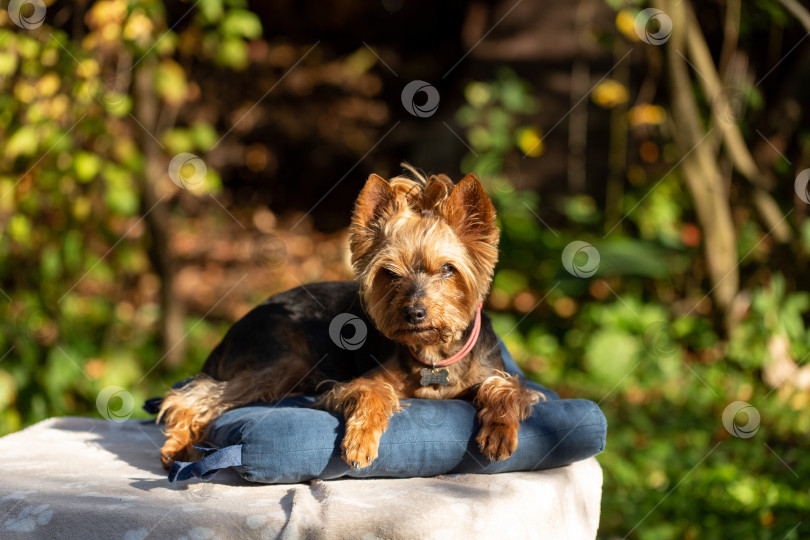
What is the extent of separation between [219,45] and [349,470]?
4058 mm

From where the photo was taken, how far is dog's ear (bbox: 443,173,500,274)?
323 cm

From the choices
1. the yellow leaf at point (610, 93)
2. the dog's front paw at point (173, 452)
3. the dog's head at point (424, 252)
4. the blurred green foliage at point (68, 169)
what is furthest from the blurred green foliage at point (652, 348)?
the blurred green foliage at point (68, 169)

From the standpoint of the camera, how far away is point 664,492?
4.96 metres

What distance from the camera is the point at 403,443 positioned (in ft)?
9.43

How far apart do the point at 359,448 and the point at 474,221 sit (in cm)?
114

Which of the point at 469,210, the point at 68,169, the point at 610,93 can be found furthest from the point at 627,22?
the point at 68,169

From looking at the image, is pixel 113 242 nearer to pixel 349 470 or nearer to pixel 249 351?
pixel 249 351

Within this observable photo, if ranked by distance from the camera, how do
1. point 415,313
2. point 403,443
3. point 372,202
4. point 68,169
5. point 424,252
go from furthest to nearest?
1. point 68,169
2. point 372,202
3. point 424,252
4. point 415,313
5. point 403,443

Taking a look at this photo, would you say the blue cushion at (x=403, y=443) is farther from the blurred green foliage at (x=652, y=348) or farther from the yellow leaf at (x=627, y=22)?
the yellow leaf at (x=627, y=22)

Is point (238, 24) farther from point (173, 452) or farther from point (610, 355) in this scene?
point (610, 355)

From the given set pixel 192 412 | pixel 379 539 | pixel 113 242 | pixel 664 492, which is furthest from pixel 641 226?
pixel 379 539

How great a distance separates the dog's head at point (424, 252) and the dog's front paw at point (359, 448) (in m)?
0.53

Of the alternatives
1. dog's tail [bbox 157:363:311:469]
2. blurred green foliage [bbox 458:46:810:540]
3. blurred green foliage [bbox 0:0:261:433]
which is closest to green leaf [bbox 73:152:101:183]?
blurred green foliage [bbox 0:0:261:433]

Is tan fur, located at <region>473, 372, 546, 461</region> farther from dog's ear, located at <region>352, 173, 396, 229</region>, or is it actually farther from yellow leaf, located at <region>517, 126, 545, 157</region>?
yellow leaf, located at <region>517, 126, 545, 157</region>
